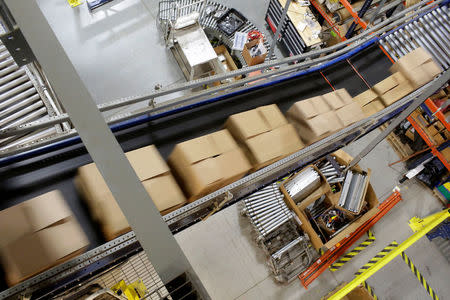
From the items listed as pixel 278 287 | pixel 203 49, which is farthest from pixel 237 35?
pixel 278 287

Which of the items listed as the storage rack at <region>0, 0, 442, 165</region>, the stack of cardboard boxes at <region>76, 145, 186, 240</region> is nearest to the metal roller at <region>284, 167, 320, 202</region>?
the storage rack at <region>0, 0, 442, 165</region>

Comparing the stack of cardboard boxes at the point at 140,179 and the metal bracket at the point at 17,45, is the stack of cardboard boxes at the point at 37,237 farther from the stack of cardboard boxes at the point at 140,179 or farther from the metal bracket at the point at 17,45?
the metal bracket at the point at 17,45

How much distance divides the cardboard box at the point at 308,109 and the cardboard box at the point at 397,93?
139 cm

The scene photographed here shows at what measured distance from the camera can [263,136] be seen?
3951 mm

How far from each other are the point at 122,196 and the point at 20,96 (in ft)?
13.1

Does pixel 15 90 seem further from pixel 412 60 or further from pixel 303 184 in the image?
pixel 412 60

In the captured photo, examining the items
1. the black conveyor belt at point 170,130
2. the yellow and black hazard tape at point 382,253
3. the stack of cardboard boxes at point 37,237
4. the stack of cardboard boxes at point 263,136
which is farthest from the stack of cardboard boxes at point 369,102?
the stack of cardboard boxes at point 37,237

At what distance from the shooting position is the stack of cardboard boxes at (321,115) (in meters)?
4.28

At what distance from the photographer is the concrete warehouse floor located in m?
6.43

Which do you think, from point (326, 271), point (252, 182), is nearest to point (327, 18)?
point (326, 271)

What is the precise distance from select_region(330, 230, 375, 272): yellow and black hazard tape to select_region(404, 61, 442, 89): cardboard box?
3.50 m

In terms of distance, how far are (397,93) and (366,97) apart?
51 centimetres

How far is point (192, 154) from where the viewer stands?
11.6 ft

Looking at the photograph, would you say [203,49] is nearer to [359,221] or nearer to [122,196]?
[359,221]
